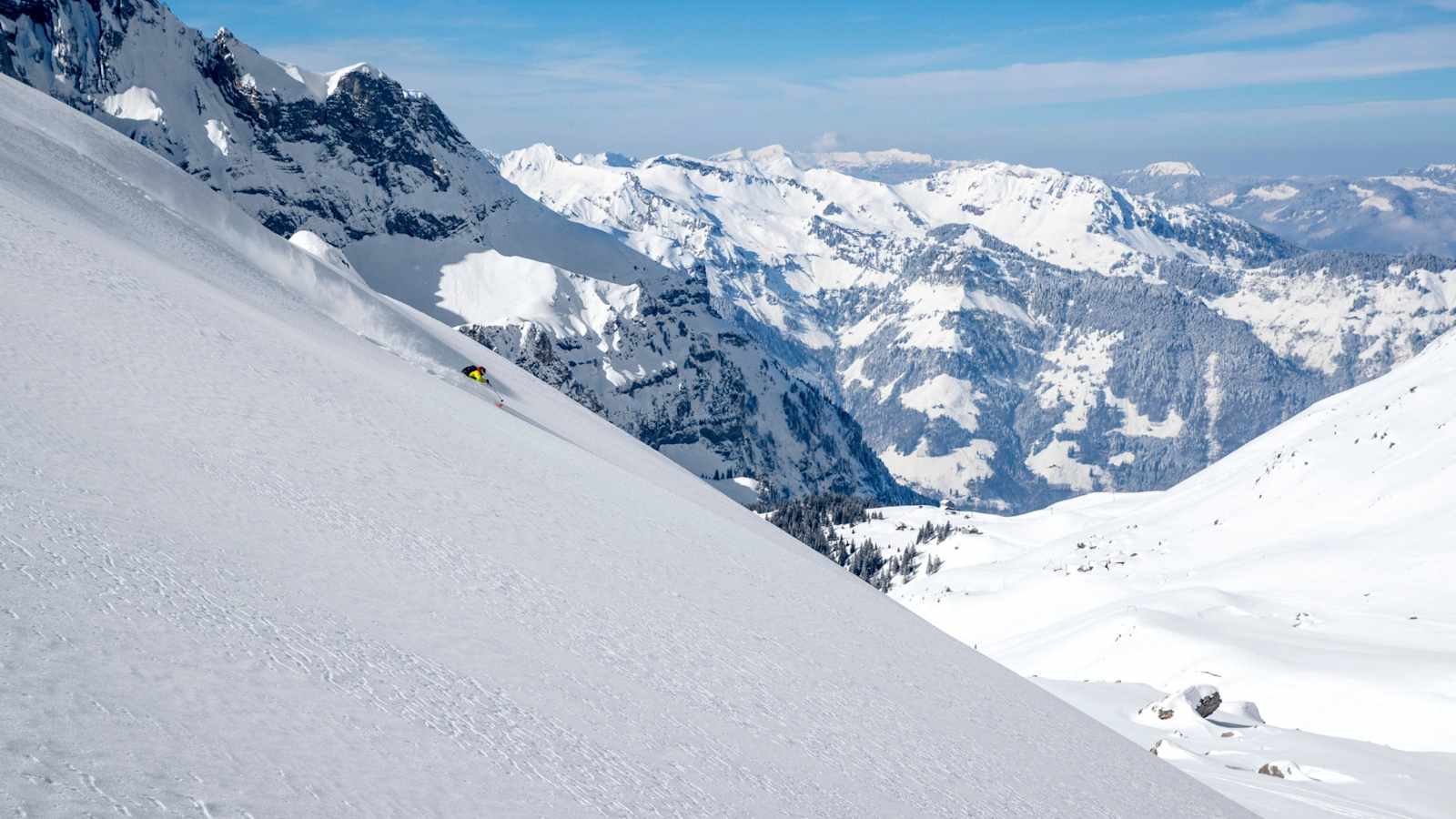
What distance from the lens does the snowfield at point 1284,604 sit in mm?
25578

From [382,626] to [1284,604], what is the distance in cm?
5382

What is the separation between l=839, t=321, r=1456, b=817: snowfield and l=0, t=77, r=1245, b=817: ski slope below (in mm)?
11032

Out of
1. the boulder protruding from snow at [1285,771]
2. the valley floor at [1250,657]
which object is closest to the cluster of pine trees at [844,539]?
the valley floor at [1250,657]

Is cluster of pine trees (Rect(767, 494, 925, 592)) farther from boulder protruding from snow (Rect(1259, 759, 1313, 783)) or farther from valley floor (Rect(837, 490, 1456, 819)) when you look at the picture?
boulder protruding from snow (Rect(1259, 759, 1313, 783))

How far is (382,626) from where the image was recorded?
30.6 feet

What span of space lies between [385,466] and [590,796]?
804cm

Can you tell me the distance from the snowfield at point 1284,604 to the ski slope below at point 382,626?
11032 millimetres

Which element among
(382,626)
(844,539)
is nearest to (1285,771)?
(382,626)

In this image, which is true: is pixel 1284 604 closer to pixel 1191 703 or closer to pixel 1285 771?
pixel 1191 703

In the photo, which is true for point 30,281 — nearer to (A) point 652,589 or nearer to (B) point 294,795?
(A) point 652,589

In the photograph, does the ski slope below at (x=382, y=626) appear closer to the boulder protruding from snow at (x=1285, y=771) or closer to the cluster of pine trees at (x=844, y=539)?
the boulder protruding from snow at (x=1285, y=771)

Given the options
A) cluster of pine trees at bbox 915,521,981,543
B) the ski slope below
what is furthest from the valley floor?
cluster of pine trees at bbox 915,521,981,543

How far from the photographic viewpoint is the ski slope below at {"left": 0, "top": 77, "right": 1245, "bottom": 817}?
6535 mm

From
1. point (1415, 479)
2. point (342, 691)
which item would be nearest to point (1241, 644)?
point (1415, 479)
